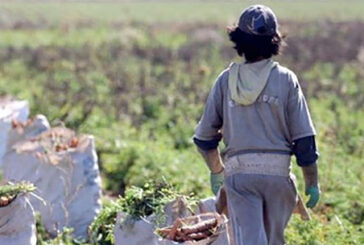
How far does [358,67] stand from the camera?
60.3ft

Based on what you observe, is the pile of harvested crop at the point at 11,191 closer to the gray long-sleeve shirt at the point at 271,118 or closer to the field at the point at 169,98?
the gray long-sleeve shirt at the point at 271,118

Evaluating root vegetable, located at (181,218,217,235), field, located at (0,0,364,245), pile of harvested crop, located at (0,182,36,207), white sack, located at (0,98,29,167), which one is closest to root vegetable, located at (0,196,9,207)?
pile of harvested crop, located at (0,182,36,207)

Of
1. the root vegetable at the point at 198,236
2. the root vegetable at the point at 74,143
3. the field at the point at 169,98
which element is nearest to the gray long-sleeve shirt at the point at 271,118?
the root vegetable at the point at 198,236

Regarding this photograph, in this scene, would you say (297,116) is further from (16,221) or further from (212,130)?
(16,221)

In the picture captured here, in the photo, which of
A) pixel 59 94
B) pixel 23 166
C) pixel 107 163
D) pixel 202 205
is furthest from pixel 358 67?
pixel 202 205

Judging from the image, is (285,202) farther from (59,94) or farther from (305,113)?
(59,94)

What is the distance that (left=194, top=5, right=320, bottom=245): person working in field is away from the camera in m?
5.16

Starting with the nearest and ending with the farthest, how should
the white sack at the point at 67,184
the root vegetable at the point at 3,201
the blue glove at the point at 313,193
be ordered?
the blue glove at the point at 313,193 → the root vegetable at the point at 3,201 → the white sack at the point at 67,184

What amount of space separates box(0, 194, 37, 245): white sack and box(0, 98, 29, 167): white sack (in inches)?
138

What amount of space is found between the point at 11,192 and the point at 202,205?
3.73 feet

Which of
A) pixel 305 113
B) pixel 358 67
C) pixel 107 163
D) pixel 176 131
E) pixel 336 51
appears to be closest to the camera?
pixel 305 113

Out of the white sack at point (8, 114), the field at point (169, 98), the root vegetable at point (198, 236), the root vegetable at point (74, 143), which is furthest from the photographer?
the white sack at point (8, 114)

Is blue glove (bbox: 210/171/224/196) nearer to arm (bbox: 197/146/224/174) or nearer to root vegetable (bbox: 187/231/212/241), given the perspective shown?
arm (bbox: 197/146/224/174)

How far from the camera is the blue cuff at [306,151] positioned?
16.9 feet
